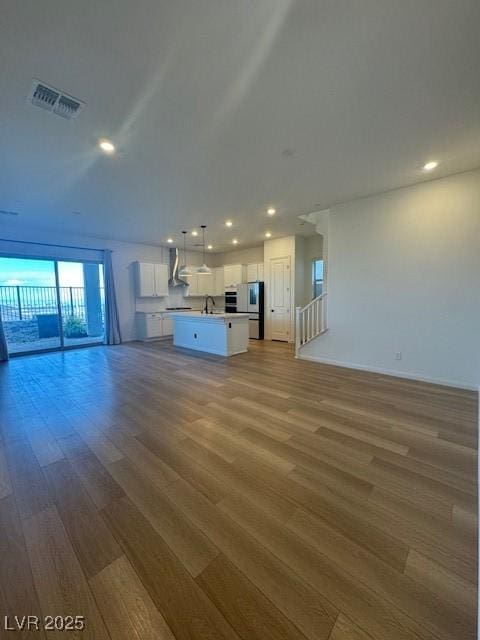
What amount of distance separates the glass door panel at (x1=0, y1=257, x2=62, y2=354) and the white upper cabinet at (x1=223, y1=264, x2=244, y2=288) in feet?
16.2

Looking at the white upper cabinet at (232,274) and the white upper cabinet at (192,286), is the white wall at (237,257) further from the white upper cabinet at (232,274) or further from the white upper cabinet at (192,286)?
the white upper cabinet at (192,286)

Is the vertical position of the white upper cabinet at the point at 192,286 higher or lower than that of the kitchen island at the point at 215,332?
higher

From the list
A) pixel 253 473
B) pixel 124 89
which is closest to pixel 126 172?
pixel 124 89

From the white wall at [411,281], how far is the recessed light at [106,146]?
375cm

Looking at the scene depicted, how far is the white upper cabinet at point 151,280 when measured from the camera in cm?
753

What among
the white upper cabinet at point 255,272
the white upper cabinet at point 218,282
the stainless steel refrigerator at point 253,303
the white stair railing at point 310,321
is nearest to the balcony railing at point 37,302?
the white upper cabinet at point 218,282

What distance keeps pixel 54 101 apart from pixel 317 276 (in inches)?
262

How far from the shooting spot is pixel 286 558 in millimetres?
1263

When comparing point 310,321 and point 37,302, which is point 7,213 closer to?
point 37,302

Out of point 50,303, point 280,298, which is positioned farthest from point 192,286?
point 50,303

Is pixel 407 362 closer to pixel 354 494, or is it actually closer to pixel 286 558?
pixel 354 494

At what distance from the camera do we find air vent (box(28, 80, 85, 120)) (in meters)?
1.98

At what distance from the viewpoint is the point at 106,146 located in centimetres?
273

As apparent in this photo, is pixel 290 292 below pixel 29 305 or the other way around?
the other way around
